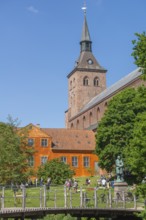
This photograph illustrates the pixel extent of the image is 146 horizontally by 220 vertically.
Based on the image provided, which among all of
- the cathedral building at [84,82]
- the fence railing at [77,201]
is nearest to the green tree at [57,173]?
the fence railing at [77,201]

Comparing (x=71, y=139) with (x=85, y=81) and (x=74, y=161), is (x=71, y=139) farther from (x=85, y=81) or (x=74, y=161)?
(x=85, y=81)

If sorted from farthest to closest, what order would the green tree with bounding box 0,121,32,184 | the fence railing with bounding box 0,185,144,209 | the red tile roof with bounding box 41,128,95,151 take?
1. the red tile roof with bounding box 41,128,95,151
2. the green tree with bounding box 0,121,32,184
3. the fence railing with bounding box 0,185,144,209

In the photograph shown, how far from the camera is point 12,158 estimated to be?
1622 inches

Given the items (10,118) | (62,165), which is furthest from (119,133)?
(10,118)

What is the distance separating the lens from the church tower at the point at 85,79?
98.4 metres

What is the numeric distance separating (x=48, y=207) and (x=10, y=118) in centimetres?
2110

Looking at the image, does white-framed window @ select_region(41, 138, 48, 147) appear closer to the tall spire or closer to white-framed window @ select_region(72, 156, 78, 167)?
white-framed window @ select_region(72, 156, 78, 167)

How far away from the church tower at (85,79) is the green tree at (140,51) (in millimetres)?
73475

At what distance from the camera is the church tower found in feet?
323

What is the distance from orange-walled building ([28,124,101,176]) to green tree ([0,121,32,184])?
22472 millimetres

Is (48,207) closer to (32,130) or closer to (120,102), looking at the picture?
(120,102)

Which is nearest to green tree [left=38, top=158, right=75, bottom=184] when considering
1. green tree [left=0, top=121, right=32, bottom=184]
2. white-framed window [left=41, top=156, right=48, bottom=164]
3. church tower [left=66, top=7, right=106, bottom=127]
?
green tree [left=0, top=121, right=32, bottom=184]

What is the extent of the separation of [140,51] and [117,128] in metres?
25.8

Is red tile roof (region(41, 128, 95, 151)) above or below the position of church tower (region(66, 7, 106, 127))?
below
